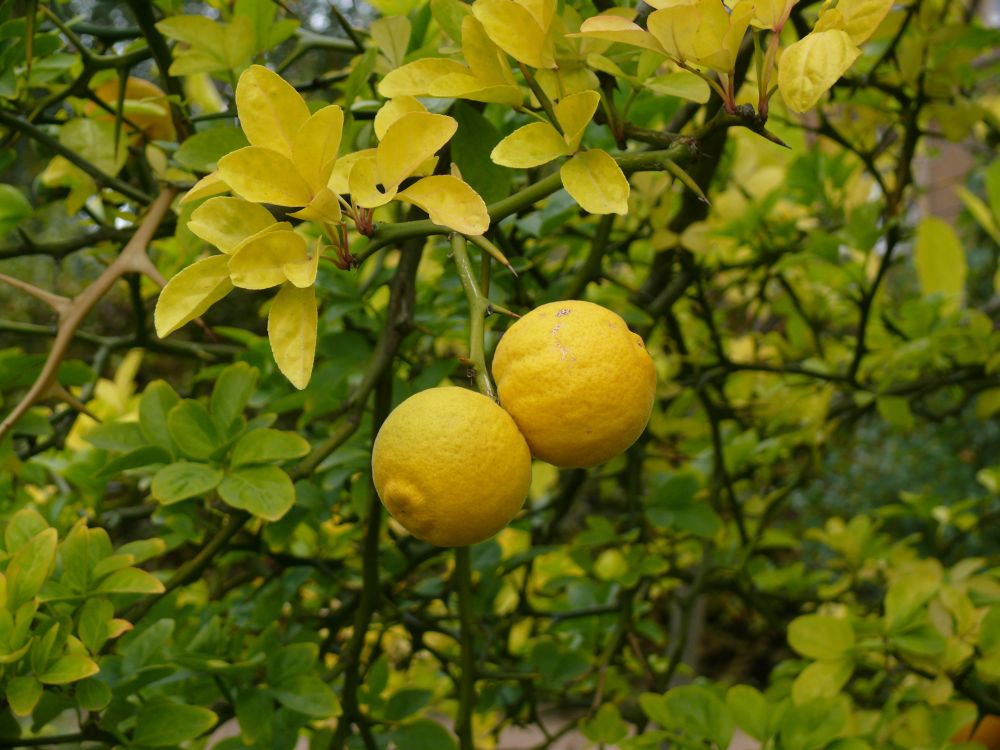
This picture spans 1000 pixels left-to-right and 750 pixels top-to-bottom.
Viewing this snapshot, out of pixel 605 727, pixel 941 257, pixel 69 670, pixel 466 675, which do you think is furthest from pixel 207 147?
pixel 941 257

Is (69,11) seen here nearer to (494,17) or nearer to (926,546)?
(494,17)

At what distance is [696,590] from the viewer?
1.37 metres

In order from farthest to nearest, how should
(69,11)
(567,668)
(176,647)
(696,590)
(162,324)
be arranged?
(69,11), (696,590), (567,668), (176,647), (162,324)

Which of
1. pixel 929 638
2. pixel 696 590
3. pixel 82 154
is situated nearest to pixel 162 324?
pixel 82 154

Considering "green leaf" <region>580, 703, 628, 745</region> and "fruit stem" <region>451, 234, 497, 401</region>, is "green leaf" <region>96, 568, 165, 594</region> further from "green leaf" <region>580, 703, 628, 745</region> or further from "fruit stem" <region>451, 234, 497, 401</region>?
"green leaf" <region>580, 703, 628, 745</region>

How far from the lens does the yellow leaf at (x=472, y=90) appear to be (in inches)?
21.1

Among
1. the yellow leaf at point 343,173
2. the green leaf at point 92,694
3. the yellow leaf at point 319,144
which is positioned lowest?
the green leaf at point 92,694

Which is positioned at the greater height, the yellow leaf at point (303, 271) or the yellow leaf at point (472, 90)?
the yellow leaf at point (472, 90)

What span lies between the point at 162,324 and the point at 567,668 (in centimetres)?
81

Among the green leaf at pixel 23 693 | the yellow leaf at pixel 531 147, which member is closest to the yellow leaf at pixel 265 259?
the yellow leaf at pixel 531 147

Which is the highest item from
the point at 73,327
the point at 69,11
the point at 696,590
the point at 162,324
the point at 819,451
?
the point at 162,324

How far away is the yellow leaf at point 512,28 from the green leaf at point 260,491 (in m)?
0.35

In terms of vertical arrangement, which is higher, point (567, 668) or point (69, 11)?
point (69, 11)

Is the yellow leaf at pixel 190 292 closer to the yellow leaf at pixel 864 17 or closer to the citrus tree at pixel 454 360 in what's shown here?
the citrus tree at pixel 454 360
